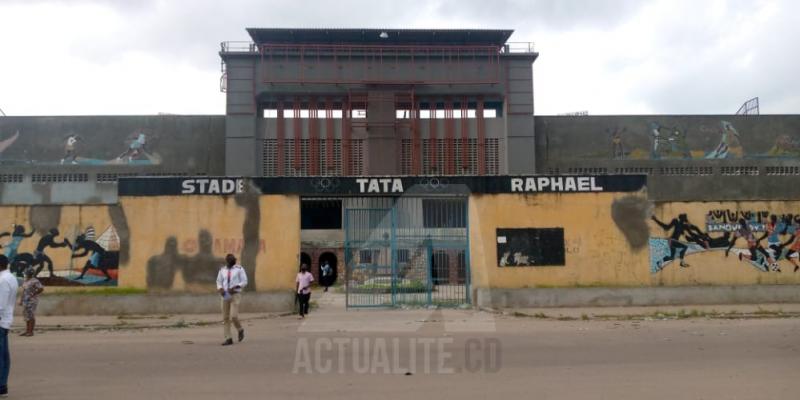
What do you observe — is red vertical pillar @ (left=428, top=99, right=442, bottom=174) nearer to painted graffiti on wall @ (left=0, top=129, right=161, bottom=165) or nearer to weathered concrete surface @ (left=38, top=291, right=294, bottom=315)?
painted graffiti on wall @ (left=0, top=129, right=161, bottom=165)

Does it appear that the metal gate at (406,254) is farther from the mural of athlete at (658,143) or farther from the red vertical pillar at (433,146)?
the mural of athlete at (658,143)

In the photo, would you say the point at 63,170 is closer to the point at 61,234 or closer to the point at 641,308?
the point at 61,234

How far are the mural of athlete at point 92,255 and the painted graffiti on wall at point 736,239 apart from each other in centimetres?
1550

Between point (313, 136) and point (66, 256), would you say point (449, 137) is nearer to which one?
point (313, 136)

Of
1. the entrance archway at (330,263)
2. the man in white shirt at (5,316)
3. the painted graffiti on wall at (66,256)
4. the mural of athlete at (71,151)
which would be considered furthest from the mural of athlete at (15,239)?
the mural of athlete at (71,151)

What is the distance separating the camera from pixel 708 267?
2005 cm

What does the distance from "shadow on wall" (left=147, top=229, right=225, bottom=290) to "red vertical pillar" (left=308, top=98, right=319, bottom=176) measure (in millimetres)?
22252

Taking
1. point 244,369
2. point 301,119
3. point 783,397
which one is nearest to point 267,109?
point 301,119

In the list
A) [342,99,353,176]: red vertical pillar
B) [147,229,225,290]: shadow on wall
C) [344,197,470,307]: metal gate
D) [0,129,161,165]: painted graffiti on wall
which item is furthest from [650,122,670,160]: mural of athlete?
[147,229,225,290]: shadow on wall

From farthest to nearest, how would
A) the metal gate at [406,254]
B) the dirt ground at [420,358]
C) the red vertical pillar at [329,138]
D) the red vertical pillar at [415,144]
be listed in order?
the red vertical pillar at [329,138] → the red vertical pillar at [415,144] → the metal gate at [406,254] → the dirt ground at [420,358]

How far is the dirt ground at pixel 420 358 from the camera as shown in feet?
28.3

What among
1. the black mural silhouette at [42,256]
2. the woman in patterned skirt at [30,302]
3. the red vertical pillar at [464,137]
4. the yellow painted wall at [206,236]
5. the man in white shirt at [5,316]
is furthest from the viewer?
the red vertical pillar at [464,137]

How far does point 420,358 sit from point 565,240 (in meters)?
10.2

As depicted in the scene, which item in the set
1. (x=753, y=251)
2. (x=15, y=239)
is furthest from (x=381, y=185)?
(x=753, y=251)
